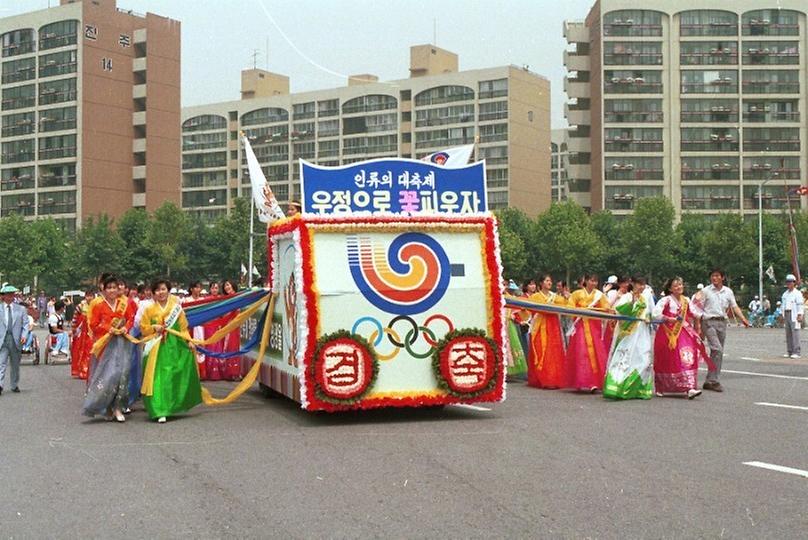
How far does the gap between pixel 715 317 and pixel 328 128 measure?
82.0 metres

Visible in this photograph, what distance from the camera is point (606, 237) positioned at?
69.3 metres

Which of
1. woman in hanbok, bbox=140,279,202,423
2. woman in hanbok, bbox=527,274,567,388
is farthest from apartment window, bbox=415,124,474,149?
woman in hanbok, bbox=140,279,202,423

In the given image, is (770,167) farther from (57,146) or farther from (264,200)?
(264,200)

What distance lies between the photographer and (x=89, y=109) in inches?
3159

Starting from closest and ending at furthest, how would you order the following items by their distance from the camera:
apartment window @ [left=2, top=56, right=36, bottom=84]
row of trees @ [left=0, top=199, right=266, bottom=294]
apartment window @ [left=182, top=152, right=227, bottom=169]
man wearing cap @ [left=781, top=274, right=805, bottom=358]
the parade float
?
the parade float, man wearing cap @ [left=781, top=274, right=805, bottom=358], row of trees @ [left=0, top=199, right=266, bottom=294], apartment window @ [left=2, top=56, right=36, bottom=84], apartment window @ [left=182, top=152, right=227, bottom=169]

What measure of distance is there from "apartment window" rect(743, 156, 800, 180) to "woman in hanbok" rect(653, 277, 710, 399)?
226 feet

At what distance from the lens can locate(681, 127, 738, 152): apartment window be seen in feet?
259

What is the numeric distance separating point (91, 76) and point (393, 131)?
87.7 feet

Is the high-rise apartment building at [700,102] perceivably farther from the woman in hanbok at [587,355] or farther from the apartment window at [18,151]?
the woman in hanbok at [587,355]

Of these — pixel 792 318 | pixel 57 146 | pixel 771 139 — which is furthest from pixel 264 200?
pixel 57 146

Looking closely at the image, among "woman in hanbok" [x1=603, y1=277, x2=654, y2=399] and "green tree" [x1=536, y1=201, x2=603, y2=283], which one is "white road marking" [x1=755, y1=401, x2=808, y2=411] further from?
"green tree" [x1=536, y1=201, x2=603, y2=283]

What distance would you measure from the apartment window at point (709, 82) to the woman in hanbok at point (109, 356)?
73071mm

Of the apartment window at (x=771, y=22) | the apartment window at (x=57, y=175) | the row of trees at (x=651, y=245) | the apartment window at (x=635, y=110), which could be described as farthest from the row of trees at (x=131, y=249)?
the apartment window at (x=771, y=22)

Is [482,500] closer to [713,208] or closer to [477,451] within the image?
[477,451]
